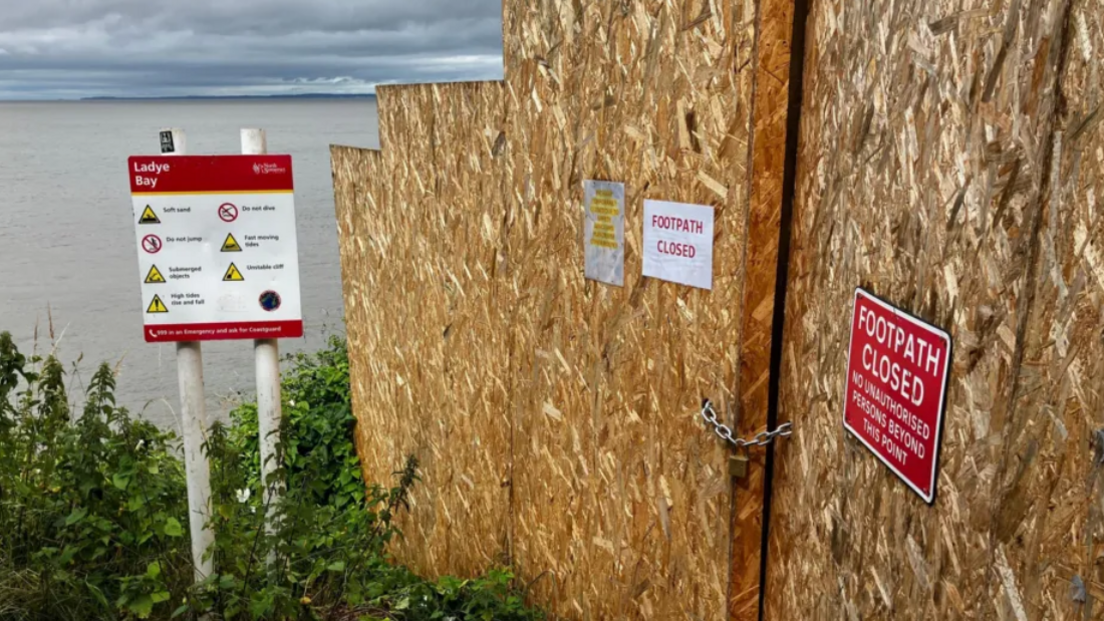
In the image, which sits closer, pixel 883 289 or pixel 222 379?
pixel 883 289

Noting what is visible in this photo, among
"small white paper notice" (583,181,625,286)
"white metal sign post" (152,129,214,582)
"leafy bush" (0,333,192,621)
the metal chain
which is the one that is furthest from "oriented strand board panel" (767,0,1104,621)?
"leafy bush" (0,333,192,621)

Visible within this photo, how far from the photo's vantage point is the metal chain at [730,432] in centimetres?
323

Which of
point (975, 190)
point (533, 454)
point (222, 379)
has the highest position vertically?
point (975, 190)

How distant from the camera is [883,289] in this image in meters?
2.55

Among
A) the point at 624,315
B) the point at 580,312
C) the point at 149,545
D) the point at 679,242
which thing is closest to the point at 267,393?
the point at 149,545

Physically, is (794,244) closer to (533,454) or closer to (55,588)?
(533,454)

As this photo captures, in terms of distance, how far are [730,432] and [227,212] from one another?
90.8 inches

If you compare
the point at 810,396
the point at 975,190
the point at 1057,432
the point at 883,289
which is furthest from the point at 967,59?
the point at 810,396

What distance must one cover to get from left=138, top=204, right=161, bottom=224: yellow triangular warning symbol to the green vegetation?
96 centimetres

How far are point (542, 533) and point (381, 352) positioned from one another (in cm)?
218

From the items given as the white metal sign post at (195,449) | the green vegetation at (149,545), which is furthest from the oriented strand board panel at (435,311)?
the white metal sign post at (195,449)

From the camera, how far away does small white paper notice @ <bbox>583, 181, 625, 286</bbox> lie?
3.80m

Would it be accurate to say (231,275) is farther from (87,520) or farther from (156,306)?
(87,520)

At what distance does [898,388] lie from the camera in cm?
245
